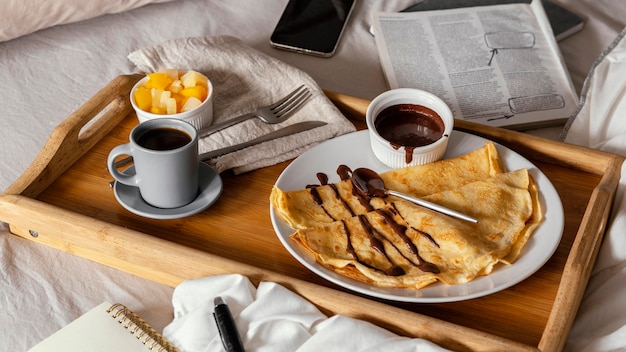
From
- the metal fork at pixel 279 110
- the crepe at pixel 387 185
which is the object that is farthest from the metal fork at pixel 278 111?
the crepe at pixel 387 185

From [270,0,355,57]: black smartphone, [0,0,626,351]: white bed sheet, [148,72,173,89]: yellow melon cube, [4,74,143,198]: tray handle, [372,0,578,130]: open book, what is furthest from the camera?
[270,0,355,57]: black smartphone

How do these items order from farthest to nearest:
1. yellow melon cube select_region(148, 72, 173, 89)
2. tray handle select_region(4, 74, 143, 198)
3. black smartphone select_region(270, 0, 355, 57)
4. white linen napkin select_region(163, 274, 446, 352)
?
black smartphone select_region(270, 0, 355, 57)
yellow melon cube select_region(148, 72, 173, 89)
tray handle select_region(4, 74, 143, 198)
white linen napkin select_region(163, 274, 446, 352)

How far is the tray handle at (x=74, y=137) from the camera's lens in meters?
1.13

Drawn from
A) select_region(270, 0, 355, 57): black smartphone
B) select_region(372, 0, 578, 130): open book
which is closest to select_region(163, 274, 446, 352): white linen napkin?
select_region(372, 0, 578, 130): open book

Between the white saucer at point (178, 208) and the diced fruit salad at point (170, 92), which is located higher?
the diced fruit salad at point (170, 92)

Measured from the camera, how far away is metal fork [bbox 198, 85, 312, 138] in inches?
49.7

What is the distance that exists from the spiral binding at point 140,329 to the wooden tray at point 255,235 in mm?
75

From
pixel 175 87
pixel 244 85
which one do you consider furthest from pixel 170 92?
pixel 244 85

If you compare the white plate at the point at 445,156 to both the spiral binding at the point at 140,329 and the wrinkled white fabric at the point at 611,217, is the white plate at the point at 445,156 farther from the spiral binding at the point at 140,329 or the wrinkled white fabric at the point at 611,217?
the spiral binding at the point at 140,329

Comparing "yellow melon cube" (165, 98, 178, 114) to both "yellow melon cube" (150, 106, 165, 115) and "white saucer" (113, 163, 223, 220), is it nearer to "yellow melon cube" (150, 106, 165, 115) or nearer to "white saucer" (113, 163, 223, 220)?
"yellow melon cube" (150, 106, 165, 115)

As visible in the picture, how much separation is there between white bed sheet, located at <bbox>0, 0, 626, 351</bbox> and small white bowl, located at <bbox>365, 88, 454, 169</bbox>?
11.1 inches

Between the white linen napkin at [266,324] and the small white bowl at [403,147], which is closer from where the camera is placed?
the white linen napkin at [266,324]

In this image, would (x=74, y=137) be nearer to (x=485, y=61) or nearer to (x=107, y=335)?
(x=107, y=335)

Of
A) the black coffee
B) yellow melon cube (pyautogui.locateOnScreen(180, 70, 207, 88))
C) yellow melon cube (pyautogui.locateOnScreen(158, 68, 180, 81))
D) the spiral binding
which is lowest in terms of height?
the spiral binding
